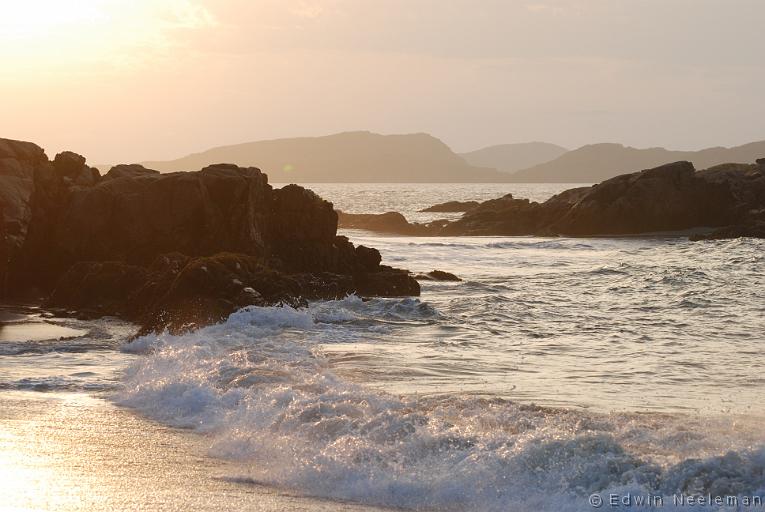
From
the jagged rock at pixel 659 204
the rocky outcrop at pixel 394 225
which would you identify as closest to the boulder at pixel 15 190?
the jagged rock at pixel 659 204

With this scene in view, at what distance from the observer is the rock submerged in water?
24875 mm

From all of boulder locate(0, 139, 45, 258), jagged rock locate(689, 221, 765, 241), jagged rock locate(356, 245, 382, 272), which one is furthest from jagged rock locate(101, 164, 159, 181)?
jagged rock locate(689, 221, 765, 241)

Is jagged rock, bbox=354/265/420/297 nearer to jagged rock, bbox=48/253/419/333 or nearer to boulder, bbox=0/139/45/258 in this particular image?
jagged rock, bbox=48/253/419/333

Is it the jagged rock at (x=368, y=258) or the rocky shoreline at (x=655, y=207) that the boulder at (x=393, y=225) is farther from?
the jagged rock at (x=368, y=258)

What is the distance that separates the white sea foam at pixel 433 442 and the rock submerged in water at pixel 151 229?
11.1 m

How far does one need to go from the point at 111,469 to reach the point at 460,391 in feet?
16.2

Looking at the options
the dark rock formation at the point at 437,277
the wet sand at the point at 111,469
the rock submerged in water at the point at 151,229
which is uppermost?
the rock submerged in water at the point at 151,229

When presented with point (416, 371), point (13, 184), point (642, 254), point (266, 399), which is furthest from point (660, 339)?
point (642, 254)

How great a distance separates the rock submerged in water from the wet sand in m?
12.1

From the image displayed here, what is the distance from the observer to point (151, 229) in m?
26.1

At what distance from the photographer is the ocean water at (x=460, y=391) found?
786cm

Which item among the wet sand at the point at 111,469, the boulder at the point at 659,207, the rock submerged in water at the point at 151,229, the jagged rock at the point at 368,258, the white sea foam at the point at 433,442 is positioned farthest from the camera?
the boulder at the point at 659,207

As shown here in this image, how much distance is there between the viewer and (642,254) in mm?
42719

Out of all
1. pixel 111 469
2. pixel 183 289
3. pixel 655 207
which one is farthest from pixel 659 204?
pixel 111 469
